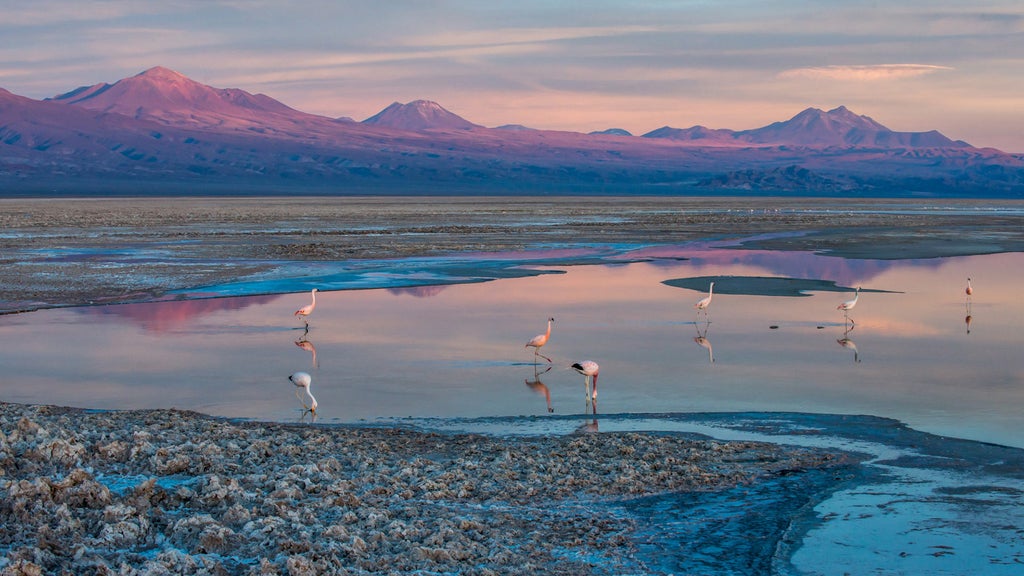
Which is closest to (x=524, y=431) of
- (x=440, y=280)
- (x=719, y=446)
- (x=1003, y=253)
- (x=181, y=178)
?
(x=719, y=446)

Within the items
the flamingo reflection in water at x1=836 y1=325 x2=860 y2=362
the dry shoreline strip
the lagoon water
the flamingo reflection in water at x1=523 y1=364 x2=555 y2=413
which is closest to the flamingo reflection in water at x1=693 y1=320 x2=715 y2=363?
the lagoon water

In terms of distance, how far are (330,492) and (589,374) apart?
398cm

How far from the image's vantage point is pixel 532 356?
13.7 meters

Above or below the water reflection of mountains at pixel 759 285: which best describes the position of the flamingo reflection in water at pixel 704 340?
below

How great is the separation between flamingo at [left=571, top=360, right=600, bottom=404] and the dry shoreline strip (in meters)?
1.47

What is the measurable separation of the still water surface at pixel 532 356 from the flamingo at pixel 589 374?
0.44 ft

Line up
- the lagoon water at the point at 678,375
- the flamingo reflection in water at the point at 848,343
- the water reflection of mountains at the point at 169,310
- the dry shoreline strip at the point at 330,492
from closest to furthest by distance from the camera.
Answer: the dry shoreline strip at the point at 330,492, the lagoon water at the point at 678,375, the flamingo reflection in water at the point at 848,343, the water reflection of mountains at the point at 169,310

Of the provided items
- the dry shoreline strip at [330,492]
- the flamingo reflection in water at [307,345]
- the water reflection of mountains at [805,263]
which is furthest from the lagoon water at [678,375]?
the water reflection of mountains at [805,263]

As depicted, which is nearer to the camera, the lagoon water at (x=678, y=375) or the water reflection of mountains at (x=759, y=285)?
the lagoon water at (x=678, y=375)

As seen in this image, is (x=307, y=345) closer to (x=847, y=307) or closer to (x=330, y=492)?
(x=330, y=492)

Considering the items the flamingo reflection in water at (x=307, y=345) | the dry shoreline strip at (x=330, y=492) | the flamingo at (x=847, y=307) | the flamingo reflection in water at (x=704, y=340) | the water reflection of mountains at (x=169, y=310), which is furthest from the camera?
the water reflection of mountains at (x=169, y=310)

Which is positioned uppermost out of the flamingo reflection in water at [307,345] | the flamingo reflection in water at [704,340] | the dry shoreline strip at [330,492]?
the flamingo reflection in water at [704,340]

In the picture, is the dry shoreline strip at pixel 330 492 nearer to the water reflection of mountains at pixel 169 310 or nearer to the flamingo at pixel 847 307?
the water reflection of mountains at pixel 169 310

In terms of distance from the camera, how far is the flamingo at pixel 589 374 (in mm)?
10719
